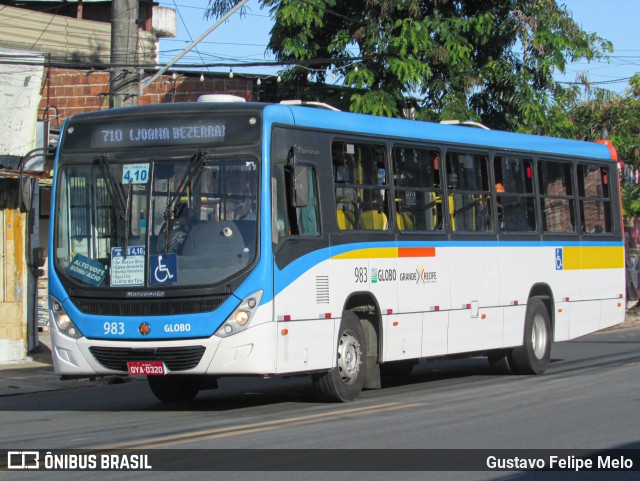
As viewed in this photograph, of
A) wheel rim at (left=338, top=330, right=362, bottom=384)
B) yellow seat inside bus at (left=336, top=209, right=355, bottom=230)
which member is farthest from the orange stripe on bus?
wheel rim at (left=338, top=330, right=362, bottom=384)

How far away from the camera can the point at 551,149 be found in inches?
669

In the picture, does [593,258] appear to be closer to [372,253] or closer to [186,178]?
[372,253]

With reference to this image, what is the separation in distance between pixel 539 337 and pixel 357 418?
611 centimetres

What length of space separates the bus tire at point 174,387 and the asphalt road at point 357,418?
0.17 metres

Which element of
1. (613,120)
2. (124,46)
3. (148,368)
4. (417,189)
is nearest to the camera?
(148,368)

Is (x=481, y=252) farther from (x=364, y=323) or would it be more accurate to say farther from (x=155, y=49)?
(x=155, y=49)

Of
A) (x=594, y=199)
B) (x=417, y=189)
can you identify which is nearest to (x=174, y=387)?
(x=417, y=189)

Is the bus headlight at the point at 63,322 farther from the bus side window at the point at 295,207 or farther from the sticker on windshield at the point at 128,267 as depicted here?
the bus side window at the point at 295,207

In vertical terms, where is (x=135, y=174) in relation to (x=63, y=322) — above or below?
above

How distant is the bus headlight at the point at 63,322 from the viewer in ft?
37.8

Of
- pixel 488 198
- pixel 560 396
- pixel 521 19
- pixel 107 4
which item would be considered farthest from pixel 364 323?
pixel 107 4

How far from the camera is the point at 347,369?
12.4 meters

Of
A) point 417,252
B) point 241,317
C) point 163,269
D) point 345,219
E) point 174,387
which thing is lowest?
point 174,387

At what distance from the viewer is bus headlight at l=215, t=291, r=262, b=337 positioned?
35.8ft
